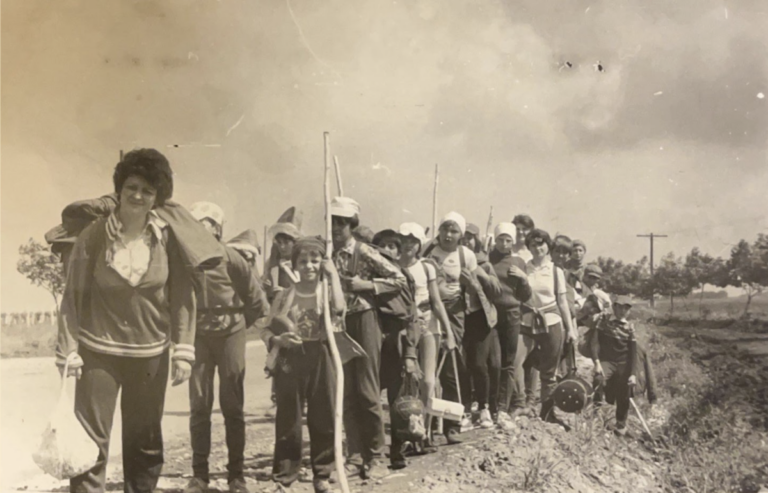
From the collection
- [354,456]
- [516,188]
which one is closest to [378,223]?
[516,188]

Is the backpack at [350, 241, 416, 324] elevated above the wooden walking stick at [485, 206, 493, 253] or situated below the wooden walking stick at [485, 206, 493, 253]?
below

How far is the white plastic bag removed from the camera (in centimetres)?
459

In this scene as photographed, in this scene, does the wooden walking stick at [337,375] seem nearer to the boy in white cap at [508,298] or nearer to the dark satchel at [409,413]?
the dark satchel at [409,413]

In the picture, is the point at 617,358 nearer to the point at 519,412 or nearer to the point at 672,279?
the point at 672,279

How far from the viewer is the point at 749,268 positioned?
19.7ft

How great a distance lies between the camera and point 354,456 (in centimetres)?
502

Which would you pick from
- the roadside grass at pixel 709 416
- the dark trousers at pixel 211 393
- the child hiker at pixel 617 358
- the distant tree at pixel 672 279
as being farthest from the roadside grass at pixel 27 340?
the distant tree at pixel 672 279

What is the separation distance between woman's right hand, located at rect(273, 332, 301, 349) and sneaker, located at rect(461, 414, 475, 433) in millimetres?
1427

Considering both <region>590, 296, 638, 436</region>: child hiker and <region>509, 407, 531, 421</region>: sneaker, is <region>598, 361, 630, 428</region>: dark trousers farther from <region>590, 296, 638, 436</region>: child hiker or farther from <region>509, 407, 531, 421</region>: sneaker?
<region>509, 407, 531, 421</region>: sneaker

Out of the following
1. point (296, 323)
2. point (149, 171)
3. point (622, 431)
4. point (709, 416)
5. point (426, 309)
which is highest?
point (149, 171)

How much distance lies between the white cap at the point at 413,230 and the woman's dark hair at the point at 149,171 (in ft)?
5.41

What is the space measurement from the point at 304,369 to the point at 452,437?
4.06ft

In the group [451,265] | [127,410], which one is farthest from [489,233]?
[127,410]

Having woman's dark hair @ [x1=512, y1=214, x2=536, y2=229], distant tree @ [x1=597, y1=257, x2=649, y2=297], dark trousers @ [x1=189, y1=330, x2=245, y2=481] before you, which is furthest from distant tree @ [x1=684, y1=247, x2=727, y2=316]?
dark trousers @ [x1=189, y1=330, x2=245, y2=481]
